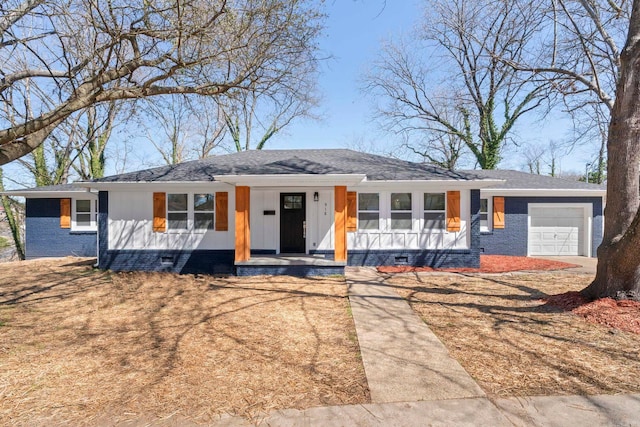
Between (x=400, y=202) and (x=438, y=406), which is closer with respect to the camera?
(x=438, y=406)

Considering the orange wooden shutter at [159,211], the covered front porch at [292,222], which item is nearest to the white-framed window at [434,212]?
the covered front porch at [292,222]

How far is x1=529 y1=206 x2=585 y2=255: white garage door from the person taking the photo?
1177 centimetres

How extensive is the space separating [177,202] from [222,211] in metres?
1.46

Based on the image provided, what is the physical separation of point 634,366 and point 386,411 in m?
2.94

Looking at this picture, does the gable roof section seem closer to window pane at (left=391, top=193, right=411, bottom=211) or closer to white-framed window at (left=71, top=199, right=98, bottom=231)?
window pane at (left=391, top=193, right=411, bottom=211)

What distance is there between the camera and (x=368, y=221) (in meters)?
9.41

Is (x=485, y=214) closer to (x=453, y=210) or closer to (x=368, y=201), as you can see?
(x=453, y=210)

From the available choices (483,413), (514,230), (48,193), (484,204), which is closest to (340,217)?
(483,413)

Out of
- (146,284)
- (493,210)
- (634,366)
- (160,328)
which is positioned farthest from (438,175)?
(146,284)

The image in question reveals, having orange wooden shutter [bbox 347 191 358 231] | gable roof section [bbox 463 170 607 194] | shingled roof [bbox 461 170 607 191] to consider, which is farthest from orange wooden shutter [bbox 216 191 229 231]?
gable roof section [bbox 463 170 607 194]

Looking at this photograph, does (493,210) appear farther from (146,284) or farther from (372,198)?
(146,284)

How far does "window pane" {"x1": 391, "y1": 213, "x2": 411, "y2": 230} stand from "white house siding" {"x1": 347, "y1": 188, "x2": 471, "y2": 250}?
0.10m

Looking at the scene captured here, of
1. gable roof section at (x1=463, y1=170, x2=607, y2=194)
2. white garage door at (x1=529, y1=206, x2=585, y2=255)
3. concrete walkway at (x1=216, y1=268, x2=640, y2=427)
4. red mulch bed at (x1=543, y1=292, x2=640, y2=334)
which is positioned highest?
gable roof section at (x1=463, y1=170, x2=607, y2=194)

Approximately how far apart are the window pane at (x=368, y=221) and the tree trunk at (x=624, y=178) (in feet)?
17.3
